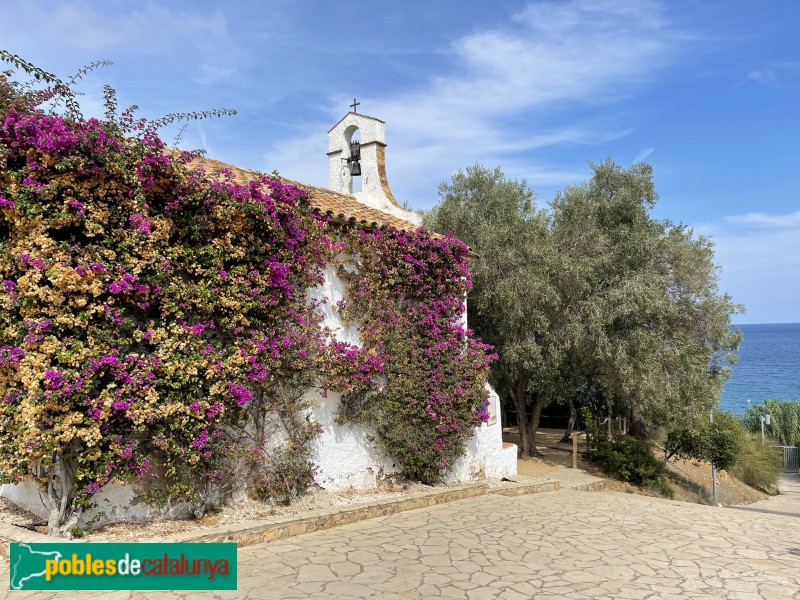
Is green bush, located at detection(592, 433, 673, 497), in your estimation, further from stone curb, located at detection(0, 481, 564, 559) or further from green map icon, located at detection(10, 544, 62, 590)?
green map icon, located at detection(10, 544, 62, 590)

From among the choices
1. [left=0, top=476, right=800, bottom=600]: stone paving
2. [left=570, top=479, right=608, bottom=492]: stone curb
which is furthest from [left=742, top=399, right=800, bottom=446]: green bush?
[left=0, top=476, right=800, bottom=600]: stone paving

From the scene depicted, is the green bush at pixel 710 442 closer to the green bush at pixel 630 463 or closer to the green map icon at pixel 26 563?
the green bush at pixel 630 463

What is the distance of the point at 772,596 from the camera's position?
18.5ft

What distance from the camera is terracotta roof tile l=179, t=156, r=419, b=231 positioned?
30.6ft

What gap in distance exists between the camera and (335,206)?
10.4 metres

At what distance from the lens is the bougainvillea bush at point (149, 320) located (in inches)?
247

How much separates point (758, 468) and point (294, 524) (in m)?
20.3

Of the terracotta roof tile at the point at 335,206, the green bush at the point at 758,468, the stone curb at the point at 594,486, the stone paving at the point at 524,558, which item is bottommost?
the green bush at the point at 758,468

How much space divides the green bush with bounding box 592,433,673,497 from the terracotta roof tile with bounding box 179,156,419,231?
9016 millimetres

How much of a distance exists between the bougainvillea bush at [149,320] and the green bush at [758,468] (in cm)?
1767

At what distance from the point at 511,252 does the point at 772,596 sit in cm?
906

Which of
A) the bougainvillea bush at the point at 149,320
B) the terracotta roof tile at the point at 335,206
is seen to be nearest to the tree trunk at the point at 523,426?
the terracotta roof tile at the point at 335,206

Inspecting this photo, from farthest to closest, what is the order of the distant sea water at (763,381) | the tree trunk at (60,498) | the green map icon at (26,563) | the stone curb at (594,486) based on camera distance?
the distant sea water at (763,381)
the stone curb at (594,486)
the tree trunk at (60,498)
the green map icon at (26,563)

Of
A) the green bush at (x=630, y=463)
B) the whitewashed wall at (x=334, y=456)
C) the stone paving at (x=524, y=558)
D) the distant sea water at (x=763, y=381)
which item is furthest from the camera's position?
the distant sea water at (x=763, y=381)
